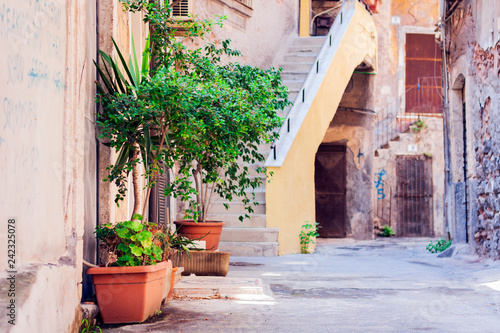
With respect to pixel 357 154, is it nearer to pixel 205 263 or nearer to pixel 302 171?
pixel 302 171

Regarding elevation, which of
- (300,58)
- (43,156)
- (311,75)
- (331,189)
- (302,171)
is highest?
(300,58)

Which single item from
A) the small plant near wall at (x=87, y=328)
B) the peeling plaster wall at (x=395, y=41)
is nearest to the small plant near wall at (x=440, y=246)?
the small plant near wall at (x=87, y=328)

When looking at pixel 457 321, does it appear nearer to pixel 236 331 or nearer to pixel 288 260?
pixel 236 331

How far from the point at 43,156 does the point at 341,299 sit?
3.10m

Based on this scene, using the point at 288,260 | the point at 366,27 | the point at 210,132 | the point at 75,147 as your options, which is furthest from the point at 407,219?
the point at 75,147

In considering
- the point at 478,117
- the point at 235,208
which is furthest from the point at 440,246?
the point at 235,208

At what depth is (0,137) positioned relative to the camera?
2771 mm

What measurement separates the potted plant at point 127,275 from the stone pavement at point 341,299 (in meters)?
0.12

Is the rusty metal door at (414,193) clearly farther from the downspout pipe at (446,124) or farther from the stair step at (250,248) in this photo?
the stair step at (250,248)

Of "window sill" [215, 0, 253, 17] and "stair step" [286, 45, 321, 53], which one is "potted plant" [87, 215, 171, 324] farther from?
"stair step" [286, 45, 321, 53]

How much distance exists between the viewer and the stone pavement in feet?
13.4

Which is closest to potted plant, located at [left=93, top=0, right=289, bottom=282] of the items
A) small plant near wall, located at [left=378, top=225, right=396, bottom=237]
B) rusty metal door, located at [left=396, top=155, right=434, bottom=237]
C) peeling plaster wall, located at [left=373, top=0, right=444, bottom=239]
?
small plant near wall, located at [left=378, top=225, right=396, bottom=237]

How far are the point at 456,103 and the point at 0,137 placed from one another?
27.9ft

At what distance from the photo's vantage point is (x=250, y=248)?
8.86 metres
